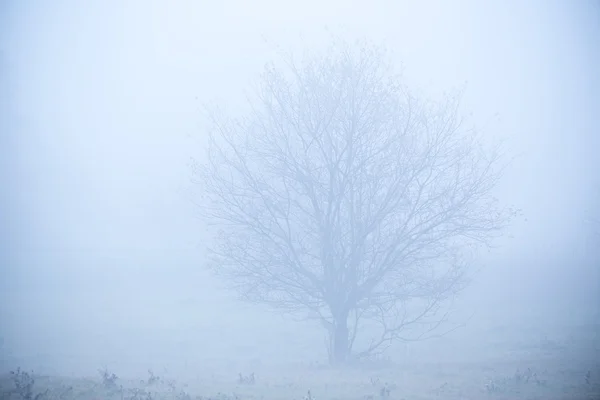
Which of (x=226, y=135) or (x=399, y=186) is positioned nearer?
(x=399, y=186)

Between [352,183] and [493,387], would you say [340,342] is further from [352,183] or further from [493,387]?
[493,387]

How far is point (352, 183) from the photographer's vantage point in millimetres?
14898

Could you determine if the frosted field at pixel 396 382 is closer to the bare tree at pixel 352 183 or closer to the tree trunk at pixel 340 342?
the tree trunk at pixel 340 342

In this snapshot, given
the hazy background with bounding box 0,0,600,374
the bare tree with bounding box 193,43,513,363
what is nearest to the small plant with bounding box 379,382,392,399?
the bare tree with bounding box 193,43,513,363

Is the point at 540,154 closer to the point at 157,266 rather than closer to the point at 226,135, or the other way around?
the point at 157,266

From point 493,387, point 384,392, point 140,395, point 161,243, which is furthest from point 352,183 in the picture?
point 161,243

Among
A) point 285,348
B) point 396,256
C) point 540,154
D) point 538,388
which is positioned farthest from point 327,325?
point 540,154

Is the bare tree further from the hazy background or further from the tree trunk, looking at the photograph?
the hazy background

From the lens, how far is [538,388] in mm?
10852

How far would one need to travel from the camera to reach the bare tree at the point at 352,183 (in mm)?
14664

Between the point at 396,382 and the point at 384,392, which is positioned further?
the point at 396,382

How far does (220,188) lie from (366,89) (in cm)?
578

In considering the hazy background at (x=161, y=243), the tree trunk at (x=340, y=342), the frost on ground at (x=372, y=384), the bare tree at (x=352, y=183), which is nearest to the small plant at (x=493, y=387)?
the frost on ground at (x=372, y=384)

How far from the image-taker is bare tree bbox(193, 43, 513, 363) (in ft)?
48.1
